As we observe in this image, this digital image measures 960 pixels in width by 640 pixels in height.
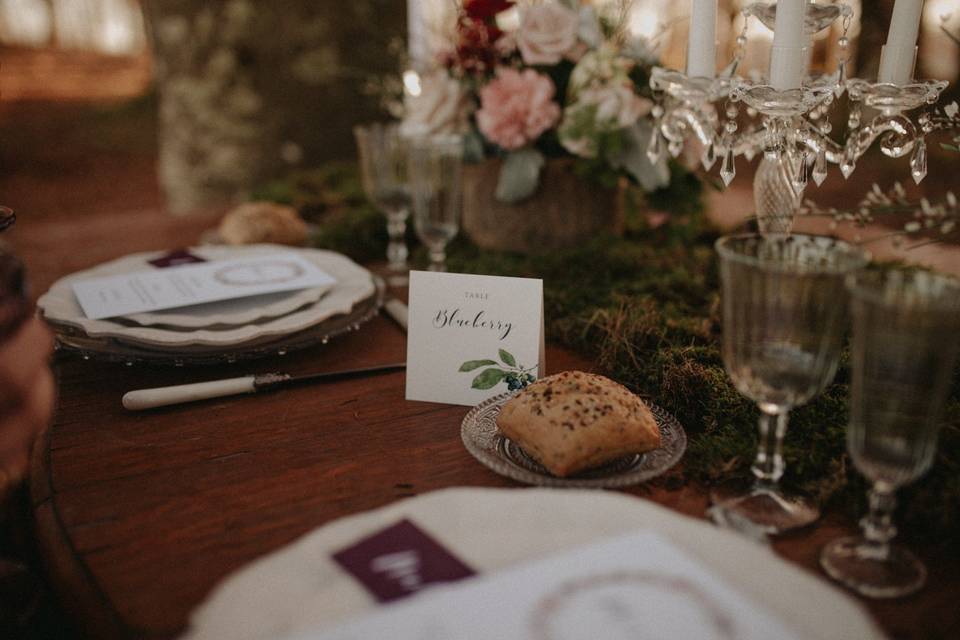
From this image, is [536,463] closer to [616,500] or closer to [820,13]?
[616,500]

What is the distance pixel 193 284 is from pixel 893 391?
93 cm

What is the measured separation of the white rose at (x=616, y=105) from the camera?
1.28m

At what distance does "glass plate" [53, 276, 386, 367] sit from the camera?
92 centimetres

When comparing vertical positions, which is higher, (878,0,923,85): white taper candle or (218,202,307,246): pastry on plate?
(878,0,923,85): white taper candle

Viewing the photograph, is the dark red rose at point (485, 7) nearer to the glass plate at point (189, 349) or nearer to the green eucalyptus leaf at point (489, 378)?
the glass plate at point (189, 349)

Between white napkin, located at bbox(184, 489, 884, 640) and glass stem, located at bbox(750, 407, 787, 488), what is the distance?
0.13m

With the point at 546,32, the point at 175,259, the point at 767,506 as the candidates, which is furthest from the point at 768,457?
the point at 175,259

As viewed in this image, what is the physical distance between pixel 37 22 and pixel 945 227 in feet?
28.9

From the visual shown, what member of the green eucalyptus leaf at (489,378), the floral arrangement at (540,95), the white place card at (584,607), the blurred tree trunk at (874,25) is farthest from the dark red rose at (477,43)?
the blurred tree trunk at (874,25)

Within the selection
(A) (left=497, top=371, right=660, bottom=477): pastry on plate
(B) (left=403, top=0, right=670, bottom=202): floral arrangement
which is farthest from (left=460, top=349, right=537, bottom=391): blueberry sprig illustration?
(B) (left=403, top=0, right=670, bottom=202): floral arrangement

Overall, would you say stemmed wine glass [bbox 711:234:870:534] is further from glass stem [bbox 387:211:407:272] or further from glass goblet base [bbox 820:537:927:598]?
glass stem [bbox 387:211:407:272]

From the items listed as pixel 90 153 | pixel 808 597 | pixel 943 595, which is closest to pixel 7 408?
pixel 808 597

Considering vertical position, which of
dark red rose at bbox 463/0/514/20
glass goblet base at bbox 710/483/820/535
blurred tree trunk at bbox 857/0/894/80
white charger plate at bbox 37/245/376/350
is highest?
blurred tree trunk at bbox 857/0/894/80

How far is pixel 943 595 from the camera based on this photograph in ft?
1.83
